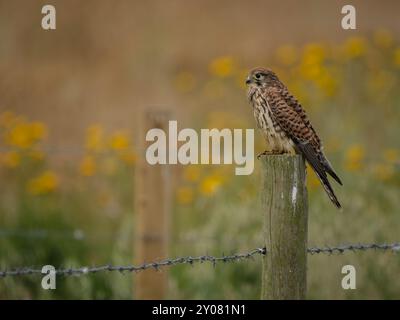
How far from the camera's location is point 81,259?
7402mm

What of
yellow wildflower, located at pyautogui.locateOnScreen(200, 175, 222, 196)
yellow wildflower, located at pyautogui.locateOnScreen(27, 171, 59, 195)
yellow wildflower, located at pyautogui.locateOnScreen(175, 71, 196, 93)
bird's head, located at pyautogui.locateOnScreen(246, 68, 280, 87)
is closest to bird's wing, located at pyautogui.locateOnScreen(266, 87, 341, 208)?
bird's head, located at pyautogui.locateOnScreen(246, 68, 280, 87)

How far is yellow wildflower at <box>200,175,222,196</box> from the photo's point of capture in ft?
25.4

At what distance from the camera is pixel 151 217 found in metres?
6.50

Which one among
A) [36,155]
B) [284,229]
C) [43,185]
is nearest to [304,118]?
[284,229]

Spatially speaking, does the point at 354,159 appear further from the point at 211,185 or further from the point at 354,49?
the point at 354,49

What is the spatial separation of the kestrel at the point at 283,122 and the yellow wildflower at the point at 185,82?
4.58 m

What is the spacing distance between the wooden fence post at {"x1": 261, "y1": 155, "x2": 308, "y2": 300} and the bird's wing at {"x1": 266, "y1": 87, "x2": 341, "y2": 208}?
1282 mm

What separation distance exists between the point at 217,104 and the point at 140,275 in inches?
142

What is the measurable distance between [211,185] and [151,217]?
54.3 inches

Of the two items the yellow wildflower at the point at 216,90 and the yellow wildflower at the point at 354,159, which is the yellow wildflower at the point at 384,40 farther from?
the yellow wildflower at the point at 354,159

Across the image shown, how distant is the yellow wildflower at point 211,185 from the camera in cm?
775

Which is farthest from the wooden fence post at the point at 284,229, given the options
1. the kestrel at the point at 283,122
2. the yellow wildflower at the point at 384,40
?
the yellow wildflower at the point at 384,40

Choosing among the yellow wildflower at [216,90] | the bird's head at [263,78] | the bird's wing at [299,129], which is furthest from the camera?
the yellow wildflower at [216,90]
